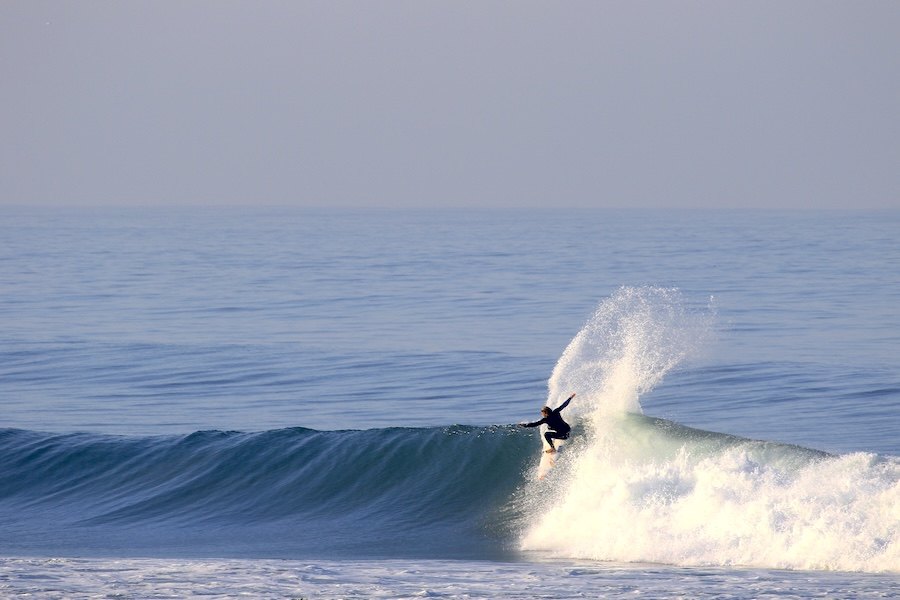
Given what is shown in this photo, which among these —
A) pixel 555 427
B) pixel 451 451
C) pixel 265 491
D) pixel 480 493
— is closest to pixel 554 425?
pixel 555 427

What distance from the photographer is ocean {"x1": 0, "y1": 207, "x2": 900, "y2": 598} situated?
13.8 meters

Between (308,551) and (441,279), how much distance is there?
39.8m

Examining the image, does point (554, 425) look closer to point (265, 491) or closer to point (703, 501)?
point (703, 501)

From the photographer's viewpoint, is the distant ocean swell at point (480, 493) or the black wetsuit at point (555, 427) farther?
the black wetsuit at point (555, 427)

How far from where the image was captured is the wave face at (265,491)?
16922 mm

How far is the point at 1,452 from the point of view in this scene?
2181 centimetres

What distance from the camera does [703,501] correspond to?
15.3 m

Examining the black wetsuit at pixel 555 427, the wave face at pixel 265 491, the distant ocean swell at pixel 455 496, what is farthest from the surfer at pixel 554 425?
the wave face at pixel 265 491

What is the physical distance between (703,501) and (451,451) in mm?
5640

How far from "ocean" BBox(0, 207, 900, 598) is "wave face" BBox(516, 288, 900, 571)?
0.13 ft

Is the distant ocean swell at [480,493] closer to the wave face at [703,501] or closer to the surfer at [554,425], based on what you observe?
the wave face at [703,501]

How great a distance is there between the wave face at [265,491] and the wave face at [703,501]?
1249mm

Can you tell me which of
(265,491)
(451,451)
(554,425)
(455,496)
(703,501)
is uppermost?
(554,425)

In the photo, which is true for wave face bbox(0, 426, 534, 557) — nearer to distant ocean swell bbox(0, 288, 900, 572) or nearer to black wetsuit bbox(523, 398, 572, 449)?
distant ocean swell bbox(0, 288, 900, 572)
